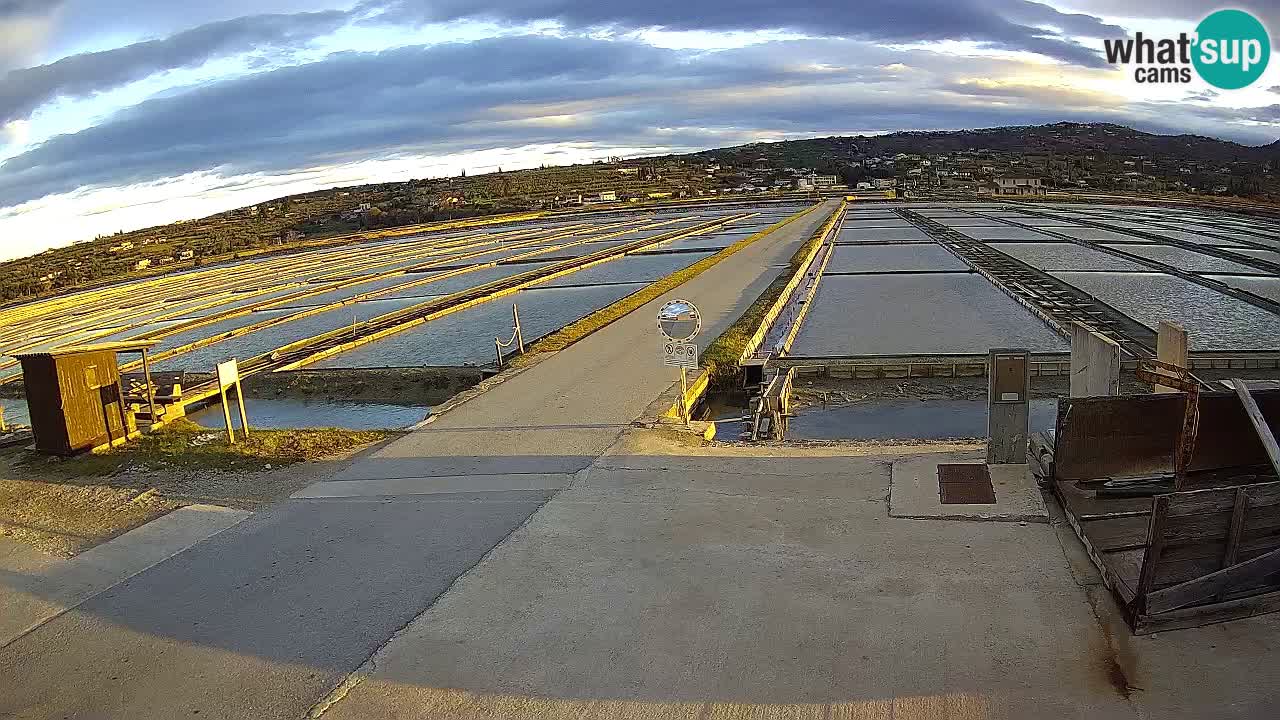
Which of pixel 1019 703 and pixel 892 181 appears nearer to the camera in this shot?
pixel 1019 703

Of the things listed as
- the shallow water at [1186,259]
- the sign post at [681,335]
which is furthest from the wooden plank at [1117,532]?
the shallow water at [1186,259]

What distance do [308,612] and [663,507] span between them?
2.35 meters

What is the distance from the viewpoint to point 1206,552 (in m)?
4.04

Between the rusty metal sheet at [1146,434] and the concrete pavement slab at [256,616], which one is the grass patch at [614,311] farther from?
the rusty metal sheet at [1146,434]

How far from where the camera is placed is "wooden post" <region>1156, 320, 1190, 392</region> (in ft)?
19.9

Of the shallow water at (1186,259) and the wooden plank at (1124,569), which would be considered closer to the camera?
the wooden plank at (1124,569)

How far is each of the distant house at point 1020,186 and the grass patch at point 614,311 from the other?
5686cm

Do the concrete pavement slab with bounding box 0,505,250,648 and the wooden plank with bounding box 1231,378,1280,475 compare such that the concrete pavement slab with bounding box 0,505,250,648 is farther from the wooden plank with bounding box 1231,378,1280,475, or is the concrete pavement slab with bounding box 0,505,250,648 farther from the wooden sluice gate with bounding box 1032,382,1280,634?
the wooden plank with bounding box 1231,378,1280,475

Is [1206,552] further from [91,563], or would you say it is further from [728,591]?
[91,563]

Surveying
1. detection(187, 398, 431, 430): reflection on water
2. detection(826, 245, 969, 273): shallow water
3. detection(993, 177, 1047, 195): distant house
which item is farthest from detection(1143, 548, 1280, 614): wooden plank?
detection(993, 177, 1047, 195): distant house

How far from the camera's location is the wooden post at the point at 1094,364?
6.09 meters

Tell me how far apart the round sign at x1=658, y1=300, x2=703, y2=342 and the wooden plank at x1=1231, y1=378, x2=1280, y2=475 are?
481cm

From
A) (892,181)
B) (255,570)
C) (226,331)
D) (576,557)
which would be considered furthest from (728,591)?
(892,181)

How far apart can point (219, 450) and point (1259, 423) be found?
8.38m
